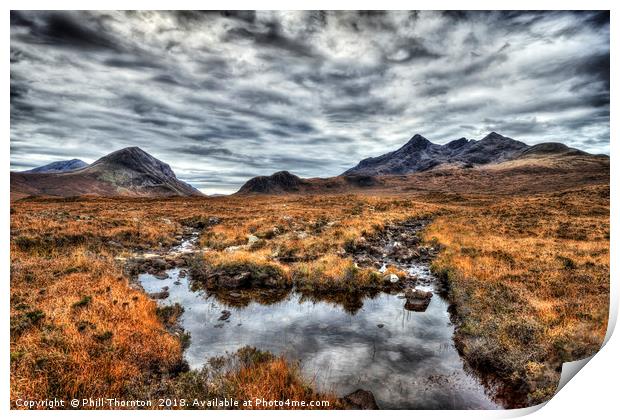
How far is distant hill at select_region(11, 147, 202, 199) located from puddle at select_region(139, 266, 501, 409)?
8218cm

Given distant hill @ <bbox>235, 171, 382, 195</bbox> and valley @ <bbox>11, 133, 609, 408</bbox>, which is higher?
distant hill @ <bbox>235, 171, 382, 195</bbox>

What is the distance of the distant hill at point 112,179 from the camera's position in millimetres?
87062

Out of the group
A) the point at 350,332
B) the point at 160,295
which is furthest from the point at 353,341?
the point at 160,295

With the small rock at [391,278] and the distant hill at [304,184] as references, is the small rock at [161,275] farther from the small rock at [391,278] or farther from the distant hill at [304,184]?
the distant hill at [304,184]

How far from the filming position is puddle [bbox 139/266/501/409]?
5863 mm

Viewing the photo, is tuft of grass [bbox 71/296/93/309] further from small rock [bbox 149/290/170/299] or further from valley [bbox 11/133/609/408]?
small rock [bbox 149/290/170/299]

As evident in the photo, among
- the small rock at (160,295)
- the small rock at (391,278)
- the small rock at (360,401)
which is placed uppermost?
the small rock at (391,278)

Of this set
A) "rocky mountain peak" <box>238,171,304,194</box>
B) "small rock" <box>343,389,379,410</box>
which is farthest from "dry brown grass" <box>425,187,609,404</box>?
"rocky mountain peak" <box>238,171,304,194</box>

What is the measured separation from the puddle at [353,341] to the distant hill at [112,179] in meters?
82.2

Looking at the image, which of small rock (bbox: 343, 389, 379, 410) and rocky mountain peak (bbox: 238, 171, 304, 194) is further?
rocky mountain peak (bbox: 238, 171, 304, 194)

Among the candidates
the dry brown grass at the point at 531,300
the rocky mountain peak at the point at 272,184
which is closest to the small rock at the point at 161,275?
the dry brown grass at the point at 531,300
